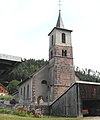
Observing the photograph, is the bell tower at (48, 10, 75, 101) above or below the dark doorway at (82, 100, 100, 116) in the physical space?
above

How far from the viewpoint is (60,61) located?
41.8 meters

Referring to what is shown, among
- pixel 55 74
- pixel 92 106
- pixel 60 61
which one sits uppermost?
pixel 60 61

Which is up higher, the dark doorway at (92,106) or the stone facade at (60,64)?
the stone facade at (60,64)

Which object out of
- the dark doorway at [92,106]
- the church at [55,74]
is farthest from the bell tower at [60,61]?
the dark doorway at [92,106]

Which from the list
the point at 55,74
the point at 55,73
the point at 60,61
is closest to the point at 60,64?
the point at 60,61

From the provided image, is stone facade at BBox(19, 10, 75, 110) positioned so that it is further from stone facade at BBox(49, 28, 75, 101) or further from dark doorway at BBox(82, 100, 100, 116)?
dark doorway at BBox(82, 100, 100, 116)

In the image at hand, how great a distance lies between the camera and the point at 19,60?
7.39 meters

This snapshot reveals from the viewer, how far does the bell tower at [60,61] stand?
131 feet

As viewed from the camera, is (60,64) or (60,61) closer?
(60,64)

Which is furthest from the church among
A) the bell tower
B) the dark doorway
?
the dark doorway

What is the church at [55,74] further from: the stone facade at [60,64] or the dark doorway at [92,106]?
the dark doorway at [92,106]

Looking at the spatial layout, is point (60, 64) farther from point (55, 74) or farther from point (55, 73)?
point (55, 74)

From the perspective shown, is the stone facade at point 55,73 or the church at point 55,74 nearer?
the church at point 55,74

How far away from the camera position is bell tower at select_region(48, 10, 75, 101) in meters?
39.9
